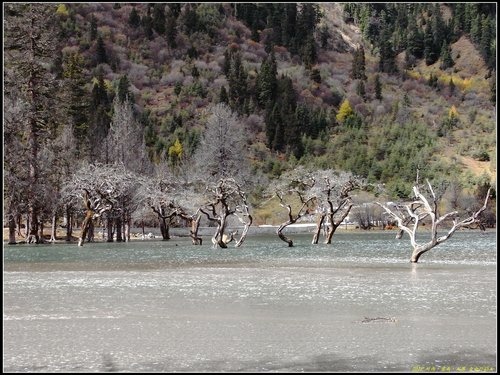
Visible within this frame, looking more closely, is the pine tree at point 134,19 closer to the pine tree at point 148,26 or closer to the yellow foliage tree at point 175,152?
the pine tree at point 148,26

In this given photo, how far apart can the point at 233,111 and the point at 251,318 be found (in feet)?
311

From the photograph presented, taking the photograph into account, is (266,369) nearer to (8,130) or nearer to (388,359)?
(388,359)

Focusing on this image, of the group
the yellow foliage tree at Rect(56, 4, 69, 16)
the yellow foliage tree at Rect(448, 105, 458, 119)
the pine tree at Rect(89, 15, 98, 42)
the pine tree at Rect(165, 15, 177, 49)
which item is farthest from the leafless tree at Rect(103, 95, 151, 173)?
the yellow foliage tree at Rect(56, 4, 69, 16)

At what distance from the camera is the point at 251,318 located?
663 inches

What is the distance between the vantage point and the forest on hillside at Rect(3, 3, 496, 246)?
56719mm

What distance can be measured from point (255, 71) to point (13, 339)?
115m

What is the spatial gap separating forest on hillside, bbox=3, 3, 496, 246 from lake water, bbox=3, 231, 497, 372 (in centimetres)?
2137

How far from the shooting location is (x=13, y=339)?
1434 cm

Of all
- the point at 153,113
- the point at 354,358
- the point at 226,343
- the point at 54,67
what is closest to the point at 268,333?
the point at 226,343

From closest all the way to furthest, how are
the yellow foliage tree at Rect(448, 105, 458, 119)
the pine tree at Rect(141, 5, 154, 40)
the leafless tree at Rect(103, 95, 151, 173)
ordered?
the leafless tree at Rect(103, 95, 151, 173)
the yellow foliage tree at Rect(448, 105, 458, 119)
the pine tree at Rect(141, 5, 154, 40)

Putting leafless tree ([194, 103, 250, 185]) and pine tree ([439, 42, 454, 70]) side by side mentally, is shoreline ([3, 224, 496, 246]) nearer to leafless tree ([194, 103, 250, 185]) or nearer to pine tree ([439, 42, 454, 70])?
leafless tree ([194, 103, 250, 185])

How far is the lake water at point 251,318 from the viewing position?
40.0 ft

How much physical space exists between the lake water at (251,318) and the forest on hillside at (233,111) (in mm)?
21374

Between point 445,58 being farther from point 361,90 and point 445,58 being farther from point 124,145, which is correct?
point 124,145
